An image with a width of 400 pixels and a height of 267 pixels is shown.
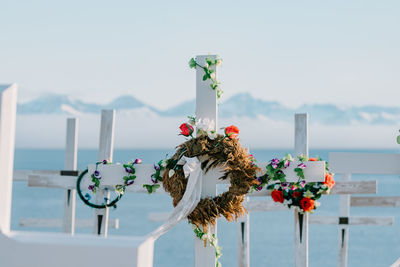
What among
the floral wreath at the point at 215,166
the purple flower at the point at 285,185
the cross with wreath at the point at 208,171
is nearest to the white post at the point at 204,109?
the cross with wreath at the point at 208,171

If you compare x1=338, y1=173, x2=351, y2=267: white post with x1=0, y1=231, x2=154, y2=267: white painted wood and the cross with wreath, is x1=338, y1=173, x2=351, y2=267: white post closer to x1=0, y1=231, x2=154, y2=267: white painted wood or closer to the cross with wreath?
the cross with wreath

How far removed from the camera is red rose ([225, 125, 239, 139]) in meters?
4.04

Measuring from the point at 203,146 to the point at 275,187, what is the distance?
4.11ft

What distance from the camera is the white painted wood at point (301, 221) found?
4.90 m

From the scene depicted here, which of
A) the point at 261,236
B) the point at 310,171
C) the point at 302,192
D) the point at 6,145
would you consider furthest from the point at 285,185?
the point at 261,236

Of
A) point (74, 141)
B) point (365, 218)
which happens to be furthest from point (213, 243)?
point (365, 218)

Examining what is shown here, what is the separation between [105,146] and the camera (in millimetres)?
5422

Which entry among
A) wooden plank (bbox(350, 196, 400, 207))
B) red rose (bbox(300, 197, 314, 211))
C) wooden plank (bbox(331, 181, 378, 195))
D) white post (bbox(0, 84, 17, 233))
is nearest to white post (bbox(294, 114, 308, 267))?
red rose (bbox(300, 197, 314, 211))

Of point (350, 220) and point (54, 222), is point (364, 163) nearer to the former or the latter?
point (350, 220)

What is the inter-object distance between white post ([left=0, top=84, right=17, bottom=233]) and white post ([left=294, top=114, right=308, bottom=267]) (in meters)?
3.68

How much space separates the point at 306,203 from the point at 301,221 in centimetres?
26

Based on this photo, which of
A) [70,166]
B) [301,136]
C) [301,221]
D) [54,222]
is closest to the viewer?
[301,221]

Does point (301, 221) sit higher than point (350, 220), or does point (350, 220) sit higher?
point (301, 221)

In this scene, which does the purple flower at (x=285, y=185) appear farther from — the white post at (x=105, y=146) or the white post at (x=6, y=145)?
the white post at (x=6, y=145)
